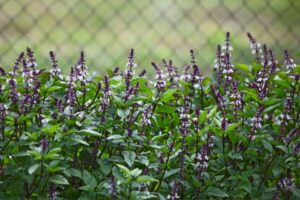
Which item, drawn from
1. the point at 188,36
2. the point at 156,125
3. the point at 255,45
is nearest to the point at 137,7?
the point at 188,36

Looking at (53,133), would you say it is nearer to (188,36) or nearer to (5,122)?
(5,122)

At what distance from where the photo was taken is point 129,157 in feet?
7.59

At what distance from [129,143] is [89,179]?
0.64 feet

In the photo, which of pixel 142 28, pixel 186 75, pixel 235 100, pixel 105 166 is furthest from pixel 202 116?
pixel 142 28

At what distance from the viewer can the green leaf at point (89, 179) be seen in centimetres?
225

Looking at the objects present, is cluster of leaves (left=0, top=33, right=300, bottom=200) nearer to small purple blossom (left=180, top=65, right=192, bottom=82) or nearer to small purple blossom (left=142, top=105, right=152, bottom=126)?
small purple blossom (left=142, top=105, right=152, bottom=126)

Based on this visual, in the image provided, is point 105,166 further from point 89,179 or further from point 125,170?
point 125,170

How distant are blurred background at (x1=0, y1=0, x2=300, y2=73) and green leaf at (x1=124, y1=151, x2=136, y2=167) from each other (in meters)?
3.91

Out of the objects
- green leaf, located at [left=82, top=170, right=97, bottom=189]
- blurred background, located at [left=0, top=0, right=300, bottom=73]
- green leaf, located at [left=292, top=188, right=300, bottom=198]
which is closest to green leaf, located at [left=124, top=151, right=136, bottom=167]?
green leaf, located at [left=82, top=170, right=97, bottom=189]

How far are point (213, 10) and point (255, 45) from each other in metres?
4.02

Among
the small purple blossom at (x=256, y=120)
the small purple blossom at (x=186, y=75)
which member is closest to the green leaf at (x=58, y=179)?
the small purple blossom at (x=256, y=120)

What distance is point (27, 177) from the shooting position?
2.19 metres

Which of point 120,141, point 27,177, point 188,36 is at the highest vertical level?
point 188,36

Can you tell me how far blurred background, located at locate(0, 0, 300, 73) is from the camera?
6527 millimetres
